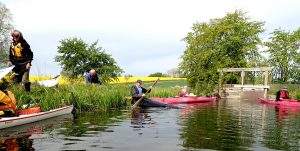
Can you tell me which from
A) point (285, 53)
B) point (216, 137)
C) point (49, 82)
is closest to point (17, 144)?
point (216, 137)

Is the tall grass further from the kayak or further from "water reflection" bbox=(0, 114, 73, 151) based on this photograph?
"water reflection" bbox=(0, 114, 73, 151)

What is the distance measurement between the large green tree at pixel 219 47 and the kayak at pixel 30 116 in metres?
27.5

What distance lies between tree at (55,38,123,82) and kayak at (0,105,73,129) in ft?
99.4

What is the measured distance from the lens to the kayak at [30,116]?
9.25m

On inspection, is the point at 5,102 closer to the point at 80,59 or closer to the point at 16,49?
the point at 16,49

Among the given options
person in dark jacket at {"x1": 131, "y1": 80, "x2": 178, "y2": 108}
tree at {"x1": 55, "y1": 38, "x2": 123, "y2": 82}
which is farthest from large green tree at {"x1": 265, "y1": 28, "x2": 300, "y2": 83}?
person in dark jacket at {"x1": 131, "y1": 80, "x2": 178, "y2": 108}

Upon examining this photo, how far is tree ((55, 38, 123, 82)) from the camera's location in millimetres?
43250

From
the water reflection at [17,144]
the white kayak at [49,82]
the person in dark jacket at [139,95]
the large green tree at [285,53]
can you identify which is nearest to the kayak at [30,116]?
the white kayak at [49,82]

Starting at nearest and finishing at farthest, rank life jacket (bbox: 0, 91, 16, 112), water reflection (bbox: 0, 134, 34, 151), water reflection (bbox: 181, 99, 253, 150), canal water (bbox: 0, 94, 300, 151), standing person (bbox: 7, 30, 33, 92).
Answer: water reflection (bbox: 0, 134, 34, 151) < canal water (bbox: 0, 94, 300, 151) < water reflection (bbox: 181, 99, 253, 150) < life jacket (bbox: 0, 91, 16, 112) < standing person (bbox: 7, 30, 33, 92)

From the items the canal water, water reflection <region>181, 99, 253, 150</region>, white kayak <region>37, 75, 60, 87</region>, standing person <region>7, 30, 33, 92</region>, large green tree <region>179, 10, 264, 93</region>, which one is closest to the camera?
the canal water

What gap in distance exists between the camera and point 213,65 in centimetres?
3997

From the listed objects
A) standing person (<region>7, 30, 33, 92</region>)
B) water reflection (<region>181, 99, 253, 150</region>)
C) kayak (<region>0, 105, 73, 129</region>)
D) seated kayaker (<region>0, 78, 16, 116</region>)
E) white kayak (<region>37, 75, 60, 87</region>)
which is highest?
standing person (<region>7, 30, 33, 92</region>)

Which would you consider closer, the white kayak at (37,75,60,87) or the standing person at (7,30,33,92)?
the standing person at (7,30,33,92)

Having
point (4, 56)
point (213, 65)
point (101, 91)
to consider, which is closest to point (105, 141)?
point (101, 91)
